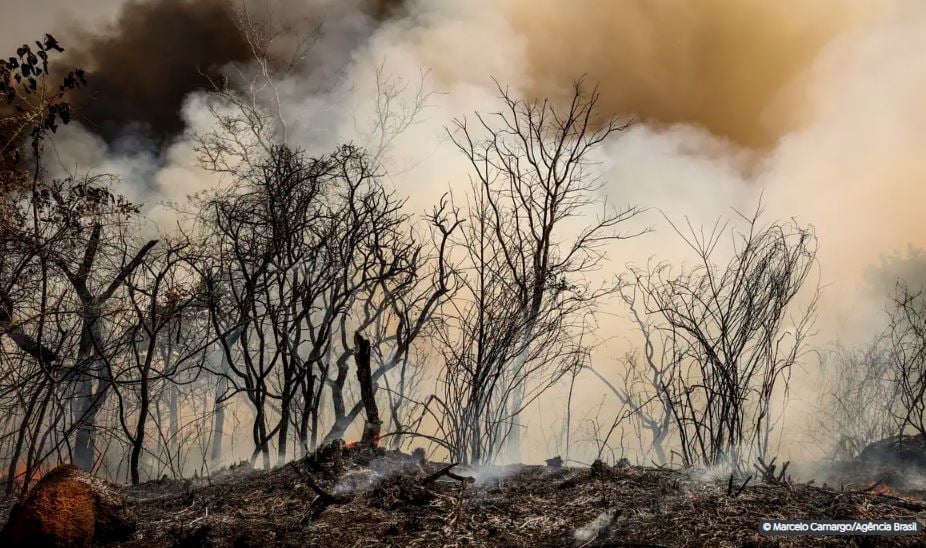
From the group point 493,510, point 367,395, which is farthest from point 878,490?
point 367,395

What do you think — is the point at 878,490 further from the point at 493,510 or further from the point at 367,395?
the point at 367,395

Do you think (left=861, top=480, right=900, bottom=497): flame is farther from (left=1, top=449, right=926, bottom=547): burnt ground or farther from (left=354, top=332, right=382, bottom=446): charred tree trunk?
(left=354, top=332, right=382, bottom=446): charred tree trunk

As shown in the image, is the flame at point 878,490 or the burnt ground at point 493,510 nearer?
the burnt ground at point 493,510

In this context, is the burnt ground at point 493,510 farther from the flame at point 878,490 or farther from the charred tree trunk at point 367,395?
the charred tree trunk at point 367,395

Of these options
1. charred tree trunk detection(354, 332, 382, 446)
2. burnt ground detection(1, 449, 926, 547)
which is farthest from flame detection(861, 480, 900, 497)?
charred tree trunk detection(354, 332, 382, 446)

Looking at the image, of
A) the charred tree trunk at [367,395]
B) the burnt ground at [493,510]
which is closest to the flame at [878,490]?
the burnt ground at [493,510]

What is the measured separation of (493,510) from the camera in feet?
11.9

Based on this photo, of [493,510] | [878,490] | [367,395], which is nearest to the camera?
[493,510]

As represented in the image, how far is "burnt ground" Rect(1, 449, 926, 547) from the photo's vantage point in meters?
3.21

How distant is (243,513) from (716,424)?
14.3 ft

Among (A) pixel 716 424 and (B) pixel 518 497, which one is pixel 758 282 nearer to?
(A) pixel 716 424

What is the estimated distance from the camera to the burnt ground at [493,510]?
10.5 ft

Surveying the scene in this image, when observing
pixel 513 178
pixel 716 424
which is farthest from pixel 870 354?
pixel 513 178

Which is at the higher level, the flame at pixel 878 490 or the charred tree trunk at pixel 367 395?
the charred tree trunk at pixel 367 395
